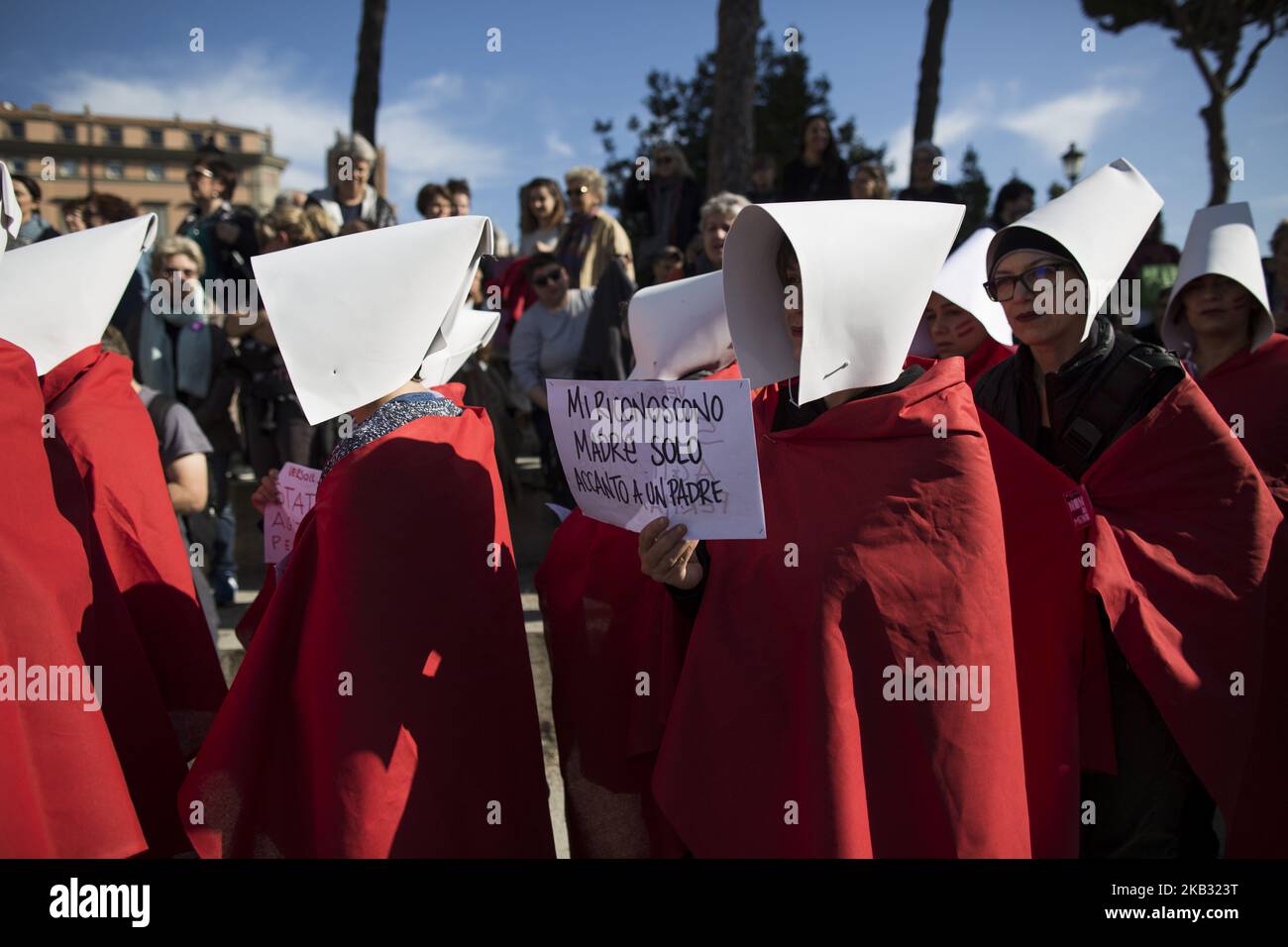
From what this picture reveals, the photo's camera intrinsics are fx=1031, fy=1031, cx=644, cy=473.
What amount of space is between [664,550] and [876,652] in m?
0.56

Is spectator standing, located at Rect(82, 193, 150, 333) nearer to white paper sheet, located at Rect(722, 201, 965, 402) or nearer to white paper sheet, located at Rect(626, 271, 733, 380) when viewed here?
white paper sheet, located at Rect(626, 271, 733, 380)

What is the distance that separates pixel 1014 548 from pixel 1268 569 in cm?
76

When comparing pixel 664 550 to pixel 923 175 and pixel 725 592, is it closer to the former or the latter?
pixel 725 592

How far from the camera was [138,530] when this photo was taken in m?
3.09

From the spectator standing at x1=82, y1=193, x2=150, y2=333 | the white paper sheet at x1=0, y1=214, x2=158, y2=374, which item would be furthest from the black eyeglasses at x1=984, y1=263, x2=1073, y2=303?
the spectator standing at x1=82, y1=193, x2=150, y2=333

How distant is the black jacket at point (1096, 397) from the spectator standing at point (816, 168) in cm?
533

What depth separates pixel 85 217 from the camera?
25.4ft

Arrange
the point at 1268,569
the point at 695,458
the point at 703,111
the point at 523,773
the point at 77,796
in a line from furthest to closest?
1. the point at 703,111
2. the point at 1268,569
3. the point at 523,773
4. the point at 77,796
5. the point at 695,458

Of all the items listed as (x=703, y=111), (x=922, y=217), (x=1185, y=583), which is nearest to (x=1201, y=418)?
(x=1185, y=583)

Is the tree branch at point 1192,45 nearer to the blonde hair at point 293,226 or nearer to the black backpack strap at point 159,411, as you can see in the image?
the blonde hair at point 293,226

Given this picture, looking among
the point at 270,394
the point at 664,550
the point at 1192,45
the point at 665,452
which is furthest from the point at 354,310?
the point at 1192,45

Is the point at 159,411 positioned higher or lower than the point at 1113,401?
higher

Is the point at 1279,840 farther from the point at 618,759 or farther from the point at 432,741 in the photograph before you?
the point at 432,741

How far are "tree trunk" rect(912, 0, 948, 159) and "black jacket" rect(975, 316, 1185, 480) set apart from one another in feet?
42.7
